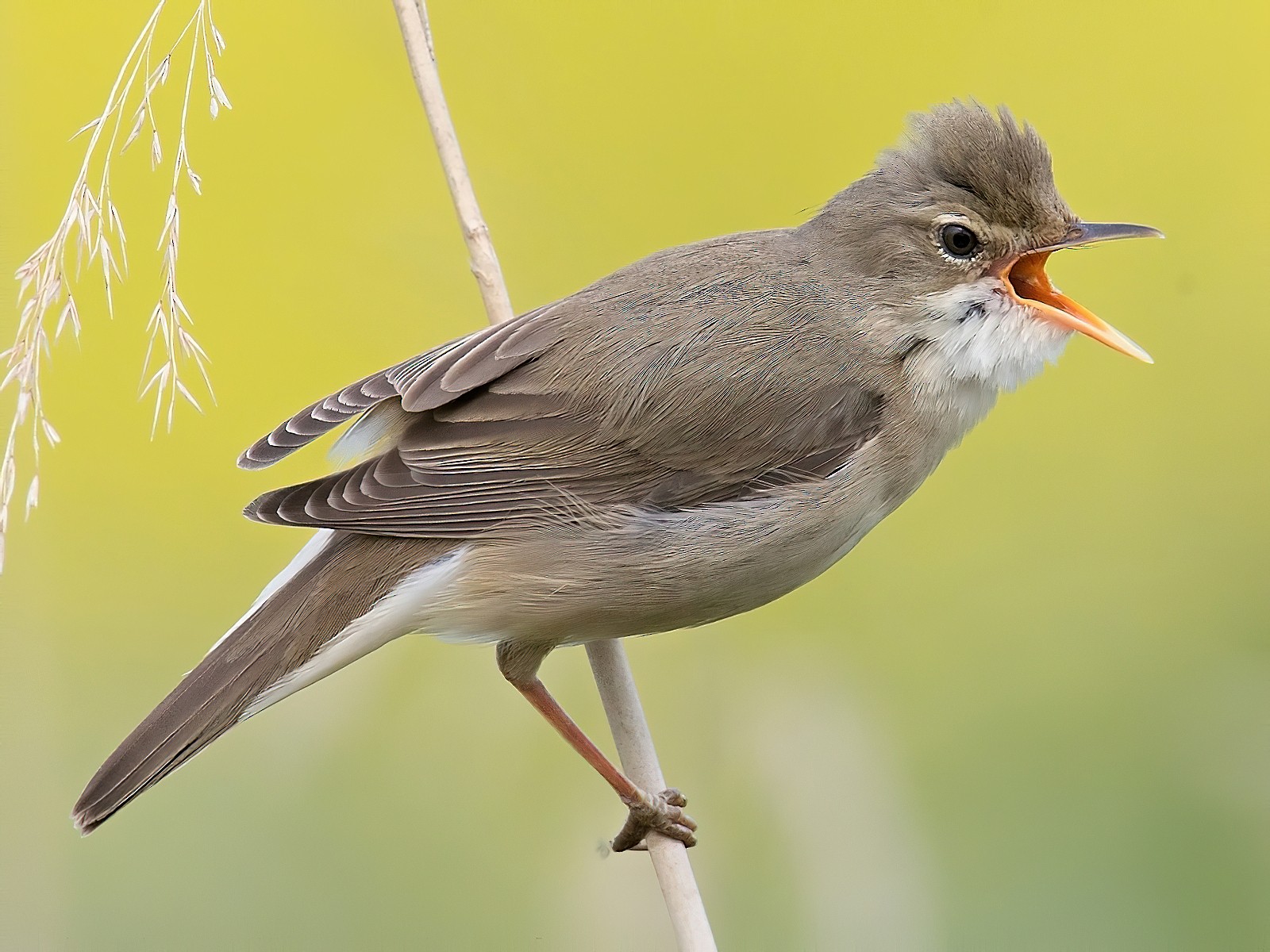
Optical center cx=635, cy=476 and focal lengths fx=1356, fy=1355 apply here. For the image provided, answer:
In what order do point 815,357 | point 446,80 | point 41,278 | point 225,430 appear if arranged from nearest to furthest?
1. point 41,278
2. point 815,357
3. point 225,430
4. point 446,80

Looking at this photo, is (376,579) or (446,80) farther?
(446,80)

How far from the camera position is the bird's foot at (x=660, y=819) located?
2.74 metres

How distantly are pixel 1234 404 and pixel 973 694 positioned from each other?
1051mm

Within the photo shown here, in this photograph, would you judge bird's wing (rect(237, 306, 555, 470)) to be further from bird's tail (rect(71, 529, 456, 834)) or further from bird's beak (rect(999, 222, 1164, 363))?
bird's beak (rect(999, 222, 1164, 363))

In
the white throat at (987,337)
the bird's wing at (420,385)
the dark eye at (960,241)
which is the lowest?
the white throat at (987,337)

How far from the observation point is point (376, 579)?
2551 millimetres

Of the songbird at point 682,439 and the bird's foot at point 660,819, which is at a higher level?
the songbird at point 682,439

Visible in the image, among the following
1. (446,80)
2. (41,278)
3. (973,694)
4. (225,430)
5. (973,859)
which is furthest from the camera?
(446,80)

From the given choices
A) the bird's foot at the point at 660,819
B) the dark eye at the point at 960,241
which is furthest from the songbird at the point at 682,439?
the bird's foot at the point at 660,819

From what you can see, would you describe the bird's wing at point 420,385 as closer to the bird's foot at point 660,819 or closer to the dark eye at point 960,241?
the dark eye at point 960,241

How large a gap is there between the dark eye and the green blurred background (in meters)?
0.57

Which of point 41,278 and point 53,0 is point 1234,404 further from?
point 53,0

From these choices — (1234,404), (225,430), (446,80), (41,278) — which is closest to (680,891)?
(41,278)

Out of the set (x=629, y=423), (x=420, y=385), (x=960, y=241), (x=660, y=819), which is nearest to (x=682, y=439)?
(x=629, y=423)
